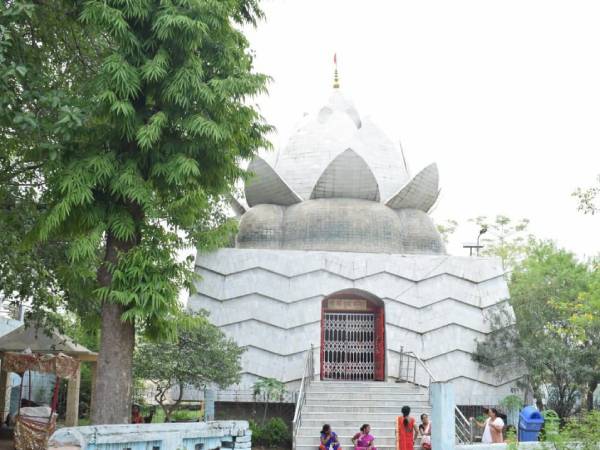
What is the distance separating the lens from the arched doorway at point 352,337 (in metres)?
18.1

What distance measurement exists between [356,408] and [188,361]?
379 centimetres

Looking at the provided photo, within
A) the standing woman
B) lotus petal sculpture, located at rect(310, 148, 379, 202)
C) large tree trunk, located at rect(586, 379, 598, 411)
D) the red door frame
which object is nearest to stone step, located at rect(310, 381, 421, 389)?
the red door frame

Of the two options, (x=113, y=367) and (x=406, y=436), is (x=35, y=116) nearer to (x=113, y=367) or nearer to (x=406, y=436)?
(x=113, y=367)

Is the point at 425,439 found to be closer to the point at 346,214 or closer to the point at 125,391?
the point at 125,391

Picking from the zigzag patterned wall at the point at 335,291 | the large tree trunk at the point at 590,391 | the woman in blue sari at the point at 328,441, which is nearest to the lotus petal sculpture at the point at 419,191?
the zigzag patterned wall at the point at 335,291

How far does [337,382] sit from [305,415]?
2.37 m

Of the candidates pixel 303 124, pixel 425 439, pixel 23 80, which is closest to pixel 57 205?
pixel 23 80

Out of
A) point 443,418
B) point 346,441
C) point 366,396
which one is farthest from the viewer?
point 366,396

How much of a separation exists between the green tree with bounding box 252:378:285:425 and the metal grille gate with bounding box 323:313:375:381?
1.96m

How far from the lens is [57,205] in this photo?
7527 mm

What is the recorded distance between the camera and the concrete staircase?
539 inches

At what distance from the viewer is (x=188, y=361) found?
14336 mm

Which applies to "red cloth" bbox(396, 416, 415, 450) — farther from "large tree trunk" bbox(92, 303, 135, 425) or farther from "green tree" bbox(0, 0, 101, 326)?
"green tree" bbox(0, 0, 101, 326)

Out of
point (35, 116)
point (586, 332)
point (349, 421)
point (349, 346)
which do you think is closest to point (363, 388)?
point (349, 421)
